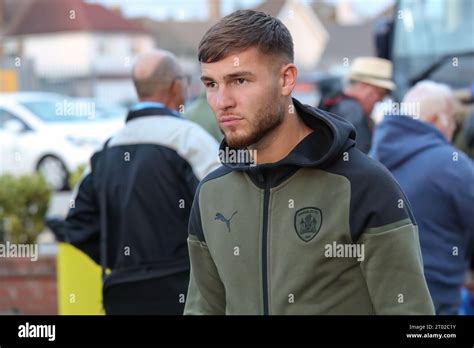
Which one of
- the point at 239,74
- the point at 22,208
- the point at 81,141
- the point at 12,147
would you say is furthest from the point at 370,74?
the point at 12,147

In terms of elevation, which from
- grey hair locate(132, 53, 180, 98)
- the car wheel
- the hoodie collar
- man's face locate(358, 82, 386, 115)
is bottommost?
the hoodie collar

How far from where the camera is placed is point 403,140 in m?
4.97

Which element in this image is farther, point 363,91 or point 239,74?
point 363,91

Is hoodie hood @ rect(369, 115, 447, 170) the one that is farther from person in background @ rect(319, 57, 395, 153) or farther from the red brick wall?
the red brick wall

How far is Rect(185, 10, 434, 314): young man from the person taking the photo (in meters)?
2.73

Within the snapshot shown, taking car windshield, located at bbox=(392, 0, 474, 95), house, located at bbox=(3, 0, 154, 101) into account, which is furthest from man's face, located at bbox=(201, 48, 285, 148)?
house, located at bbox=(3, 0, 154, 101)

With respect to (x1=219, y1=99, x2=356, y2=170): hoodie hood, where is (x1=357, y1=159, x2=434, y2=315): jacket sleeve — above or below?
below

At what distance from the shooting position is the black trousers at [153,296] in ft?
15.0

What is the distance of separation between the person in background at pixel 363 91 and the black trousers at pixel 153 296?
271cm

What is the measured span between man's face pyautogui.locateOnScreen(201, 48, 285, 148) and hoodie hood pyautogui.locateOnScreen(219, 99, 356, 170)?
10 centimetres

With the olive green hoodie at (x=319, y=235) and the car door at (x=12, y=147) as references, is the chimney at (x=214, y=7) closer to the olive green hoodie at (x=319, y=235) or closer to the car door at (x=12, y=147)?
the car door at (x=12, y=147)

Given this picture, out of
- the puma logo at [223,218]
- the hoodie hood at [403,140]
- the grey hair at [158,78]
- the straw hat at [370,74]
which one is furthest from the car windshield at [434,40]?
the puma logo at [223,218]

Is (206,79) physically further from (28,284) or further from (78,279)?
(28,284)

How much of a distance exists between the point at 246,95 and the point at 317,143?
0.24 metres
